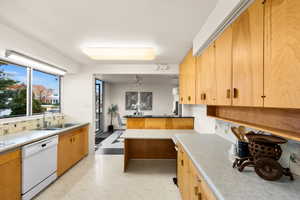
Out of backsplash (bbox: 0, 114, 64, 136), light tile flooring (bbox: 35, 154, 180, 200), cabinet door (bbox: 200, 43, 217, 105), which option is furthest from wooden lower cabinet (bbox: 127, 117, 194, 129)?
backsplash (bbox: 0, 114, 64, 136)

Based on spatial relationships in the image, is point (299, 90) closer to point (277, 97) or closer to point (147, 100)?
point (277, 97)

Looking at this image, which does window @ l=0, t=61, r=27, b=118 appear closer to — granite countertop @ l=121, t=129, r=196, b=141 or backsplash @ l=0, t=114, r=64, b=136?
backsplash @ l=0, t=114, r=64, b=136

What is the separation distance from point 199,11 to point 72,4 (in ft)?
4.54

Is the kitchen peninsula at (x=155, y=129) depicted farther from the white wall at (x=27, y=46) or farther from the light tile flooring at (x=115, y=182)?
the white wall at (x=27, y=46)

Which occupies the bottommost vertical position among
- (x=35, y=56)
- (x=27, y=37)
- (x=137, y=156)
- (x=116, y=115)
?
(x=137, y=156)

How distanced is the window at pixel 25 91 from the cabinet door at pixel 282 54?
3.51 metres

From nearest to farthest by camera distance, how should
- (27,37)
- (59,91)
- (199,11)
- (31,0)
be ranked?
(31,0) → (199,11) → (27,37) → (59,91)

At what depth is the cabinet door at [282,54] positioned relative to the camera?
0.77 meters

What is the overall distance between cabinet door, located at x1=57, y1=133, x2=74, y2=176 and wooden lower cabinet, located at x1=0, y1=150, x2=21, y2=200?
2.79ft

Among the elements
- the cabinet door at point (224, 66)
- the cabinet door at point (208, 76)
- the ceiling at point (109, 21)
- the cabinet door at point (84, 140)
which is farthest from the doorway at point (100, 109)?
the cabinet door at point (224, 66)

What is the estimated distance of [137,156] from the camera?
3777 millimetres

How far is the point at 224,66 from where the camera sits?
1520 millimetres

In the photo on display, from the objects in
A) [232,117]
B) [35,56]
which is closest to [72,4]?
[35,56]

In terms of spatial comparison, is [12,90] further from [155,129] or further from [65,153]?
[155,129]
